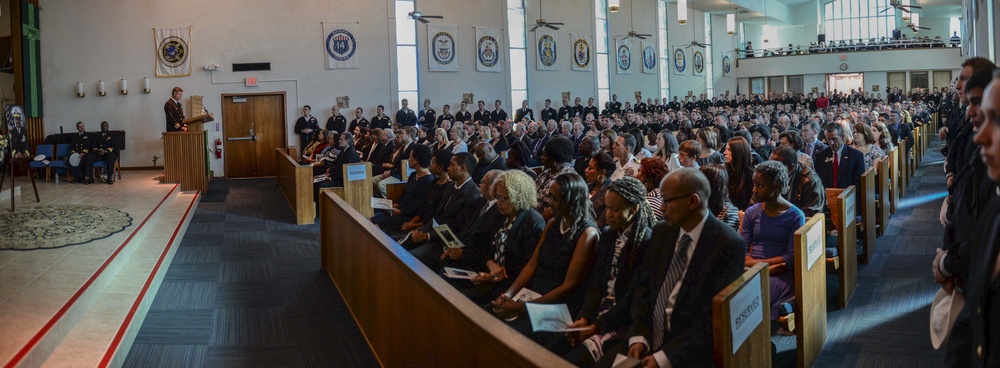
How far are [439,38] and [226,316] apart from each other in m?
13.0

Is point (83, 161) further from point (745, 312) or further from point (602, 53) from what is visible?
point (602, 53)

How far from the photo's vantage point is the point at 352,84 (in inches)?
650

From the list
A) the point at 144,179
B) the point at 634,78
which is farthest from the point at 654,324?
the point at 634,78

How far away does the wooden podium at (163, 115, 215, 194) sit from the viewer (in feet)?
36.5

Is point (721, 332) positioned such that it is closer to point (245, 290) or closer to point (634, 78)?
point (245, 290)

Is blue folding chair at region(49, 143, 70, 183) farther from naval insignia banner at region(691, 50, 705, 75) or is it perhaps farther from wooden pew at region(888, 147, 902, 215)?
naval insignia banner at region(691, 50, 705, 75)

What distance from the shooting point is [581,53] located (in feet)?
68.9

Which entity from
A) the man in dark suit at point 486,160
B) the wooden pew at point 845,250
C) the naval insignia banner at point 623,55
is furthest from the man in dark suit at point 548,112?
the wooden pew at point 845,250

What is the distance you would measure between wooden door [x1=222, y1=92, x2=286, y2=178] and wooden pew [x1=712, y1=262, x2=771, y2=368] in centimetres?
1428

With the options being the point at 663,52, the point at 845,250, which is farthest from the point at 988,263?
the point at 663,52

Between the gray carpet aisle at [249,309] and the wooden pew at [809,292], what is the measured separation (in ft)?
7.01

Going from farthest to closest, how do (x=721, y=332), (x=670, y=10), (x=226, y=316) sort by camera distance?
(x=670, y=10), (x=226, y=316), (x=721, y=332)

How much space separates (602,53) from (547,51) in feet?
9.10

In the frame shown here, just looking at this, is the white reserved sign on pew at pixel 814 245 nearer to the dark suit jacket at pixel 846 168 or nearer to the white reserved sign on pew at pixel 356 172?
the dark suit jacket at pixel 846 168
